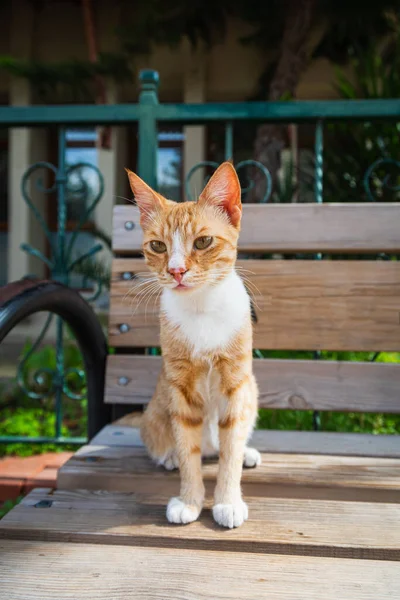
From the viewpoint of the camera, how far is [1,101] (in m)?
6.93

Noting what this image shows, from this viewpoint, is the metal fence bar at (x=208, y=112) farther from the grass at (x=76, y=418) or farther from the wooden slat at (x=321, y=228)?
the grass at (x=76, y=418)

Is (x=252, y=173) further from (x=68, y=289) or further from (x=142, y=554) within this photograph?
(x=142, y=554)

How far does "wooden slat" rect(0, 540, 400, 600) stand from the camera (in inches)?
35.3

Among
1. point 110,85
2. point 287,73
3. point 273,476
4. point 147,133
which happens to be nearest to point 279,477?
point 273,476

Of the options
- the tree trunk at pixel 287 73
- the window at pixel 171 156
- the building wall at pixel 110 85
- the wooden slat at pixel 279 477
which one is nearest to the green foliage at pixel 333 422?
the wooden slat at pixel 279 477

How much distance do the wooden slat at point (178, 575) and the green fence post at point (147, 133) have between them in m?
1.25

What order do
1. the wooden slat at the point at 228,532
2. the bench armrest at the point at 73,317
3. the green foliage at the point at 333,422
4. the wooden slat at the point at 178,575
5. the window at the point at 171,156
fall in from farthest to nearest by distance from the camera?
1. the window at the point at 171,156
2. the green foliage at the point at 333,422
3. the bench armrest at the point at 73,317
4. the wooden slat at the point at 228,532
5. the wooden slat at the point at 178,575

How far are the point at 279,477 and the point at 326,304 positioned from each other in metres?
0.64

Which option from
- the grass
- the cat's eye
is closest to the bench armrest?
the cat's eye

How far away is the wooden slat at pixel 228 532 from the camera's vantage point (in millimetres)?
1036

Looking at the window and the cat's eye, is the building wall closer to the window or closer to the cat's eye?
the window

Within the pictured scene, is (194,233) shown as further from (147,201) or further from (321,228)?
(321,228)

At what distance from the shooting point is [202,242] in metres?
1.23

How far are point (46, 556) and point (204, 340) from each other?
0.57 meters
